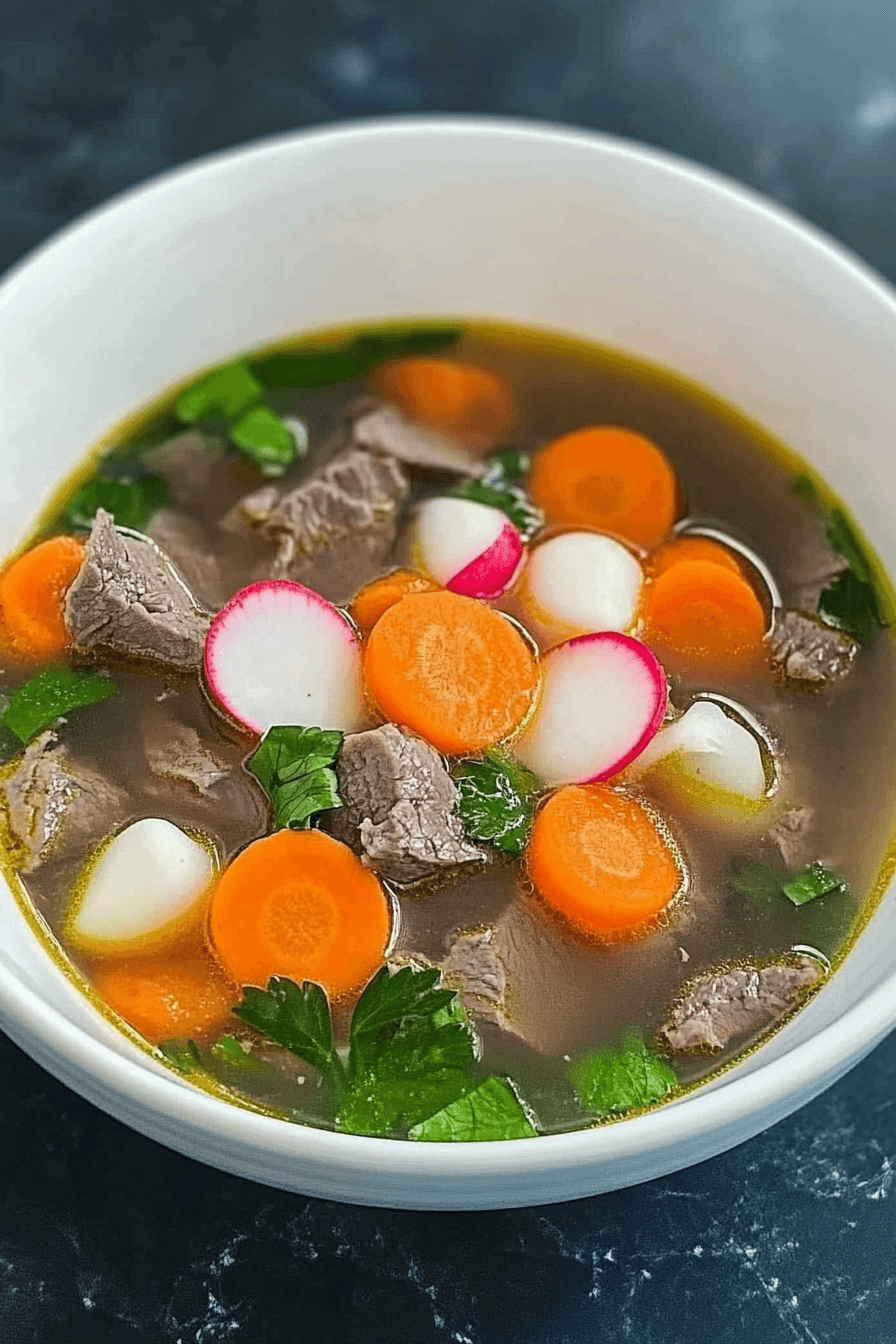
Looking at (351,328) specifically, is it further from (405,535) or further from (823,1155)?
(823,1155)

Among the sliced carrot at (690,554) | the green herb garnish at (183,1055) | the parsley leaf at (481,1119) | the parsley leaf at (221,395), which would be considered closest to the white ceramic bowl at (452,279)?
the parsley leaf at (221,395)

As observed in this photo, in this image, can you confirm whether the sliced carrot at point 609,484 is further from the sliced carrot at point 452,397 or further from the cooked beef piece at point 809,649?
the cooked beef piece at point 809,649

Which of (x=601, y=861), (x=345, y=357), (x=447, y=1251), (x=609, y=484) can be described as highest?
(x=609, y=484)

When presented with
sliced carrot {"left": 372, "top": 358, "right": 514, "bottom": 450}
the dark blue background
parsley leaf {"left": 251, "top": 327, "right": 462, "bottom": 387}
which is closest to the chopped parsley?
the dark blue background

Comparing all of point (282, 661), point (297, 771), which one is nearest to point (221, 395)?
point (282, 661)

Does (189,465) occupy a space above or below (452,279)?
below

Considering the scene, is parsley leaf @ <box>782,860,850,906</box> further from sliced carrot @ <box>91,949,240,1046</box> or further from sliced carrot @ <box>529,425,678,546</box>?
sliced carrot @ <box>91,949,240,1046</box>

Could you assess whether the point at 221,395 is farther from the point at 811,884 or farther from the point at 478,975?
the point at 811,884
